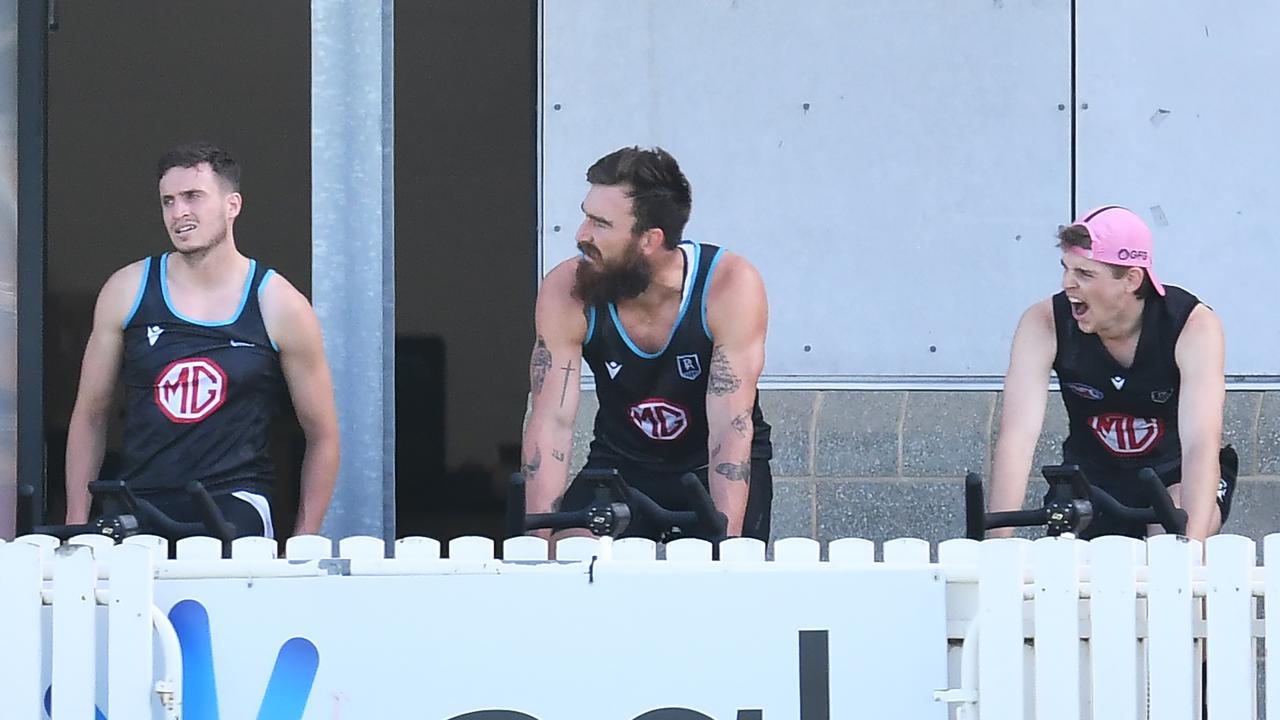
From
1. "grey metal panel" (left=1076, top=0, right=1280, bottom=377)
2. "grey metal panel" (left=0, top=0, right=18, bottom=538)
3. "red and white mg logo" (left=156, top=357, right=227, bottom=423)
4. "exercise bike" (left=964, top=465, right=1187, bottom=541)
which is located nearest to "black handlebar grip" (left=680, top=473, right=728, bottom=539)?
"exercise bike" (left=964, top=465, right=1187, bottom=541)

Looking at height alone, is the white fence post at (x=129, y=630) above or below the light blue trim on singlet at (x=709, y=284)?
below

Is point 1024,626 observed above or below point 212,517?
→ below

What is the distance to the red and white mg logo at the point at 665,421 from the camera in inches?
198

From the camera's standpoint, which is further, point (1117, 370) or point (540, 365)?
point (540, 365)

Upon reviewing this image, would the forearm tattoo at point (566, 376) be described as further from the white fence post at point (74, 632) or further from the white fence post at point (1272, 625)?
the white fence post at point (1272, 625)

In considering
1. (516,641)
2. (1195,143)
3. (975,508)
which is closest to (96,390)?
(516,641)

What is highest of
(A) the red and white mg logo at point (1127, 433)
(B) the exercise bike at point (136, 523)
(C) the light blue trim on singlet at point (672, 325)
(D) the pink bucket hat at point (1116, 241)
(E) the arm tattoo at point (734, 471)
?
(D) the pink bucket hat at point (1116, 241)

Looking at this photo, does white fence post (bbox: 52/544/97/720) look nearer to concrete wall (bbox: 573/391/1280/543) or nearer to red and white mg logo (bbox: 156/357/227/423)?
red and white mg logo (bbox: 156/357/227/423)

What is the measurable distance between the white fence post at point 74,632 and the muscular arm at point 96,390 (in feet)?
4.76

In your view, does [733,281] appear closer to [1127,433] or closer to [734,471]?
[734,471]

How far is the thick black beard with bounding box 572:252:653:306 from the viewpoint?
16.5 ft

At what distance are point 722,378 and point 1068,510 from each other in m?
1.25

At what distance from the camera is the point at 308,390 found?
15.6 feet

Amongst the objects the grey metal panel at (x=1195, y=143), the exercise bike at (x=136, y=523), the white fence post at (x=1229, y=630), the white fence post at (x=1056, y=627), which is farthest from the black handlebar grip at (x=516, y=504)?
the grey metal panel at (x=1195, y=143)
